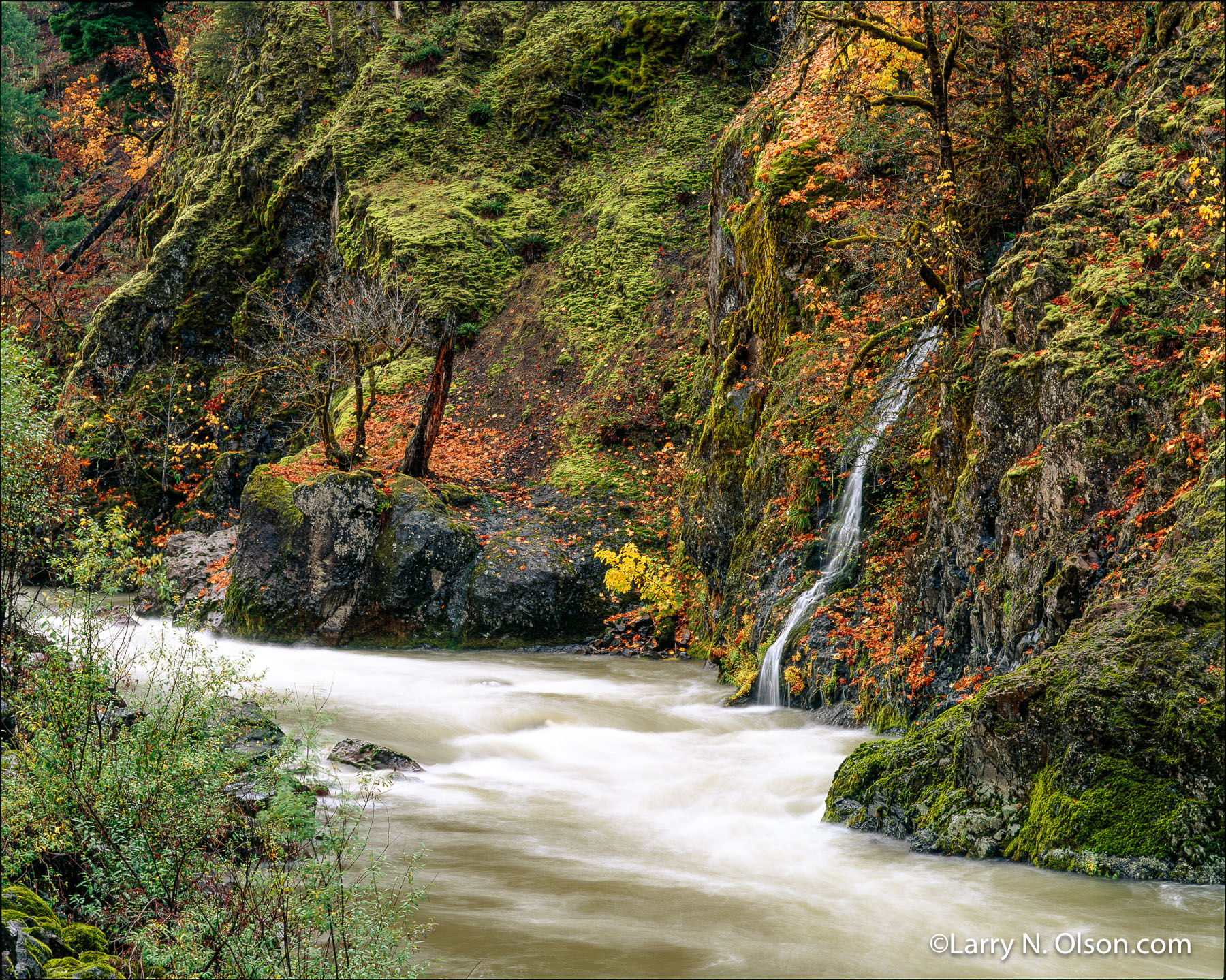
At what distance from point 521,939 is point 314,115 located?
78.9ft

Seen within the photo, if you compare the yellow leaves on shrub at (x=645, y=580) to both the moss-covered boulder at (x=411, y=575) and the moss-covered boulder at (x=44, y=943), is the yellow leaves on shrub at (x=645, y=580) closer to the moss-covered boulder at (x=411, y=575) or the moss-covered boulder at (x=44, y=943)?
the moss-covered boulder at (x=411, y=575)

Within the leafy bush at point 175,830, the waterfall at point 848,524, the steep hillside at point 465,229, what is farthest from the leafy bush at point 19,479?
the steep hillside at point 465,229

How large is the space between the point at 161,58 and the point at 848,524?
31.8 meters

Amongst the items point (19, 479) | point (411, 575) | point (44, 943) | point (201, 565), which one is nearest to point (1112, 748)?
point (44, 943)

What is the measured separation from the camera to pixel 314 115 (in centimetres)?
2436

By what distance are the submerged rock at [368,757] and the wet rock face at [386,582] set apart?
560 centimetres

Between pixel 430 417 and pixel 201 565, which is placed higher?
pixel 430 417

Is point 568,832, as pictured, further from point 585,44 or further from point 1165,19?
point 585,44

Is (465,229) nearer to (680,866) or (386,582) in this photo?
(386,582)

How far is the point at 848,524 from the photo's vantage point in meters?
10.4

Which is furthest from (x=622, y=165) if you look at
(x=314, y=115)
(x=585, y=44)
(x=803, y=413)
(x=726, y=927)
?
(x=726, y=927)

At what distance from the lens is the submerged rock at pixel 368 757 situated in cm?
790

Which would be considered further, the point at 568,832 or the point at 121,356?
the point at 121,356

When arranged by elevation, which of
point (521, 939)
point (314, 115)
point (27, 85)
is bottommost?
point (521, 939)
